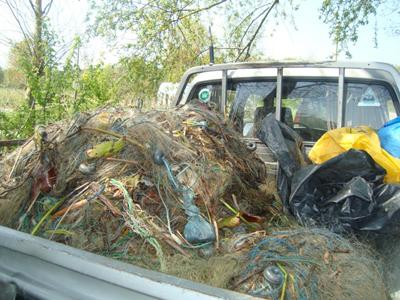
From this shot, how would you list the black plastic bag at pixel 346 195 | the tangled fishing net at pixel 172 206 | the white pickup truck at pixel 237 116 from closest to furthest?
the white pickup truck at pixel 237 116, the tangled fishing net at pixel 172 206, the black plastic bag at pixel 346 195

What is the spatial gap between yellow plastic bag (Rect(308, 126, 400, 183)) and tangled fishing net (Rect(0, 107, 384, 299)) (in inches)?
16.5

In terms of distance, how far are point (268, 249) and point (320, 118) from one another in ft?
5.42

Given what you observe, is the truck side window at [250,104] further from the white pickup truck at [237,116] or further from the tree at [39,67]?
the tree at [39,67]

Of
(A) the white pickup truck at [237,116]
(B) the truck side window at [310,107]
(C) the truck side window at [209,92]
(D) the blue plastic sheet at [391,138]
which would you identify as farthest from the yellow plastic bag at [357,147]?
(C) the truck side window at [209,92]

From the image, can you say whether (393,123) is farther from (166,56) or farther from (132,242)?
(166,56)

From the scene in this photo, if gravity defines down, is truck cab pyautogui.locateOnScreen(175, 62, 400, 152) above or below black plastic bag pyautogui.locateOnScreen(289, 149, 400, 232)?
A: above

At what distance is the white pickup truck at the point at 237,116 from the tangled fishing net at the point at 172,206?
1.59 ft

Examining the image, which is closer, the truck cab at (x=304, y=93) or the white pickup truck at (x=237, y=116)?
the white pickup truck at (x=237, y=116)

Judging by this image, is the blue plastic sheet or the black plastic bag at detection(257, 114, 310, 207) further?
the black plastic bag at detection(257, 114, 310, 207)

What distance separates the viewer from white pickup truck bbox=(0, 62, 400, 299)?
1.17m

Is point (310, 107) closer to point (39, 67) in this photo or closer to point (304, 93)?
point (304, 93)

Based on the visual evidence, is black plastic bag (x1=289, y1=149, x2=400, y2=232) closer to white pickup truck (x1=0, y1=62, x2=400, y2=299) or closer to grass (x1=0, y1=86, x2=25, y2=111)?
white pickup truck (x1=0, y1=62, x2=400, y2=299)

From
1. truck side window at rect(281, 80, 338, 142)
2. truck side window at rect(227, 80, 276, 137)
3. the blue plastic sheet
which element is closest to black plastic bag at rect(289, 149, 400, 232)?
the blue plastic sheet

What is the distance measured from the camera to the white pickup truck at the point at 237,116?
1173 millimetres
